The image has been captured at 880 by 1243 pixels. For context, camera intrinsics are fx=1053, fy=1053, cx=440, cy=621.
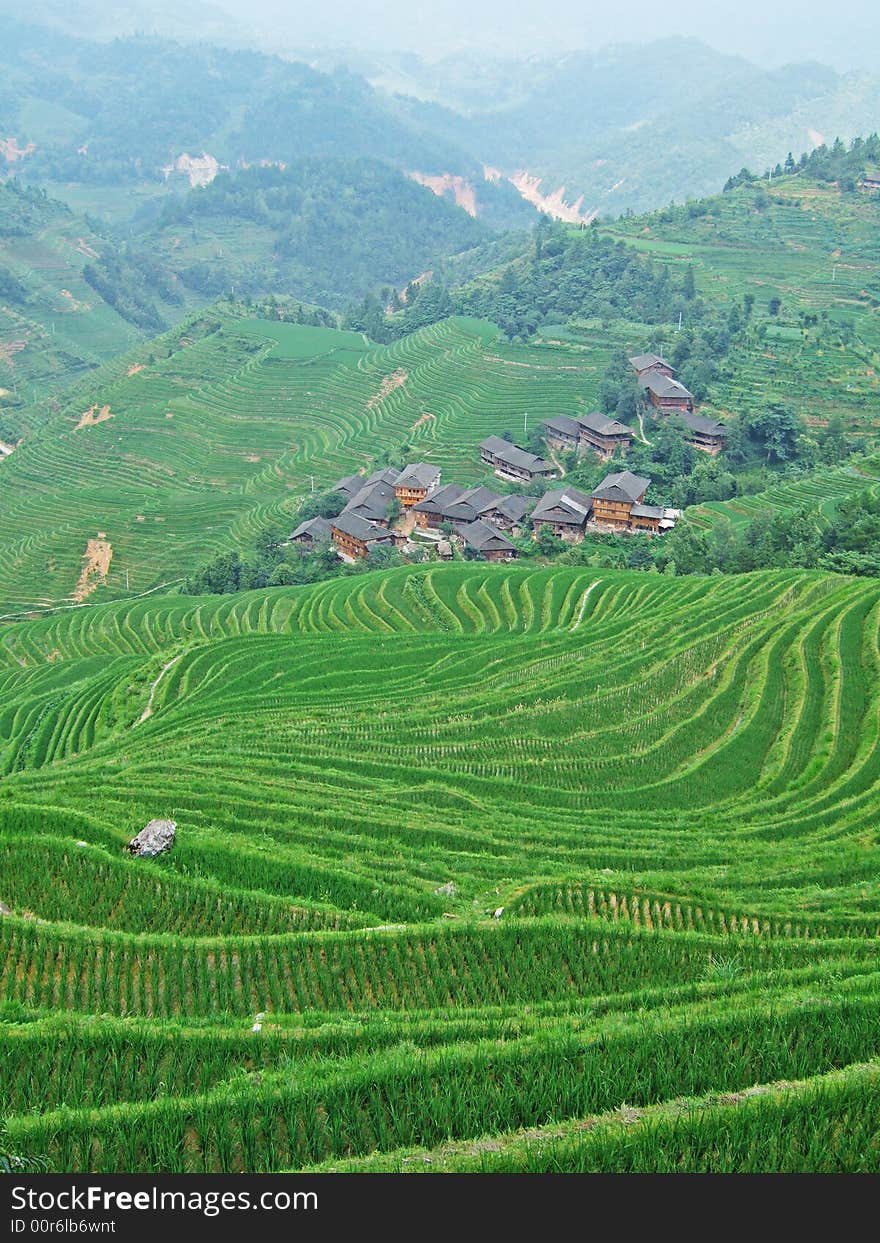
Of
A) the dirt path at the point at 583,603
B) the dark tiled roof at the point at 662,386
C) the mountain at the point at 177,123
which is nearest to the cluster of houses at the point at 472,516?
the dark tiled roof at the point at 662,386

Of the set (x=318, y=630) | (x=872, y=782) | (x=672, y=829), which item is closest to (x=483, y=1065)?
(x=672, y=829)

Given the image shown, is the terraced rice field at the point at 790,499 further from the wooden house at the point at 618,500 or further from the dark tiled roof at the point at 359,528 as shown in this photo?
the dark tiled roof at the point at 359,528

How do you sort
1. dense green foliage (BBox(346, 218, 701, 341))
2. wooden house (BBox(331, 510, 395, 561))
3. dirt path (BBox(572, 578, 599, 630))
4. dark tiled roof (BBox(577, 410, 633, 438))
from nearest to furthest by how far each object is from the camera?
1. dirt path (BBox(572, 578, 599, 630))
2. wooden house (BBox(331, 510, 395, 561))
3. dark tiled roof (BBox(577, 410, 633, 438))
4. dense green foliage (BBox(346, 218, 701, 341))

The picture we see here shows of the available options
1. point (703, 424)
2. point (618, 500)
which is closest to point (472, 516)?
point (618, 500)

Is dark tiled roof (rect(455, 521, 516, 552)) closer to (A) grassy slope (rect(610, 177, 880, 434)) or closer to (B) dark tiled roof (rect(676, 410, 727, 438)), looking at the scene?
(B) dark tiled roof (rect(676, 410, 727, 438))

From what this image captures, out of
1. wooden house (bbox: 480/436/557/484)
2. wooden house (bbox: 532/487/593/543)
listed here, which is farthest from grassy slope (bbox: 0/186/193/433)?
wooden house (bbox: 532/487/593/543)
